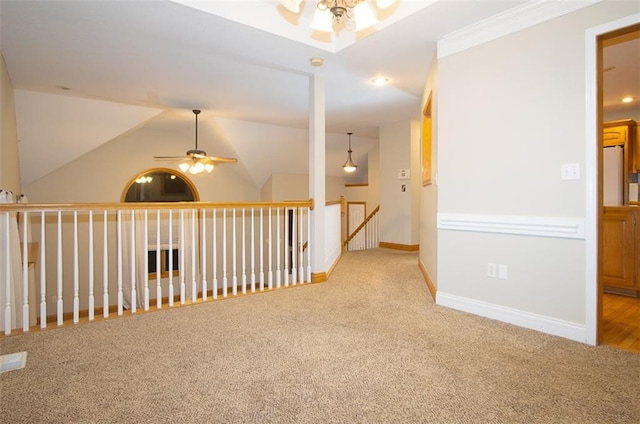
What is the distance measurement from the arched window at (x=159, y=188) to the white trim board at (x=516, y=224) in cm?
611

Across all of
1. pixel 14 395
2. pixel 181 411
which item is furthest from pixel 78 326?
pixel 181 411

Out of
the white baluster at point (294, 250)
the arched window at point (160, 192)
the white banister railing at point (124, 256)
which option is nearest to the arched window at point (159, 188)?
the arched window at point (160, 192)

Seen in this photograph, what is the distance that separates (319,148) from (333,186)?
5.51m

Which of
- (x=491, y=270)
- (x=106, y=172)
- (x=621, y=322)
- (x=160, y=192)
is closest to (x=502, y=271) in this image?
(x=491, y=270)

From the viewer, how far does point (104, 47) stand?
3.14 meters

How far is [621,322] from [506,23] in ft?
8.19

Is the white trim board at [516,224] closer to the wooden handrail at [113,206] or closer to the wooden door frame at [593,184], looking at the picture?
the wooden door frame at [593,184]

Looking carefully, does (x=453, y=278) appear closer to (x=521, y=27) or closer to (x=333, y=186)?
(x=521, y=27)

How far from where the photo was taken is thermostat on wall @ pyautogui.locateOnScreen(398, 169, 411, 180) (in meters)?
6.01

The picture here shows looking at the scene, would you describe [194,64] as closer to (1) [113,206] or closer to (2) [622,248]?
(1) [113,206]

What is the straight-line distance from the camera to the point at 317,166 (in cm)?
370

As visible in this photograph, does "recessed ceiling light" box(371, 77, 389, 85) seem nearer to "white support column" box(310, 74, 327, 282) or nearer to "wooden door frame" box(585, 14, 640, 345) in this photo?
"white support column" box(310, 74, 327, 282)

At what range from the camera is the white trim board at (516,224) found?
7.26ft

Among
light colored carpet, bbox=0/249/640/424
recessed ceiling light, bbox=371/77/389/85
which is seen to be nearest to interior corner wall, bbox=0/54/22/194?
light colored carpet, bbox=0/249/640/424
